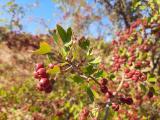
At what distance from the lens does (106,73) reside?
9.39 feet

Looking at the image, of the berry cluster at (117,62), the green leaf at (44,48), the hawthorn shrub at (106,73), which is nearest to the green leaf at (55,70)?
the hawthorn shrub at (106,73)

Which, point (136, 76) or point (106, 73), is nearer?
A: point (106, 73)

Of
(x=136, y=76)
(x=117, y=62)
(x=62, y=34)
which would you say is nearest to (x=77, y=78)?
(x=62, y=34)

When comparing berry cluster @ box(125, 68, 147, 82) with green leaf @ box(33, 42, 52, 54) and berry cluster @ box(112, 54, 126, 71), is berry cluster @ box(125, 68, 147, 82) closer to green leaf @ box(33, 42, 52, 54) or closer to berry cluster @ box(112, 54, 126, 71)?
berry cluster @ box(112, 54, 126, 71)

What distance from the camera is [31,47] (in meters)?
18.6

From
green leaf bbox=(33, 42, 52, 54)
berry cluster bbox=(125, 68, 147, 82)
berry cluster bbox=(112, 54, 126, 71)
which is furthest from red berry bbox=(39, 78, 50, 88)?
berry cluster bbox=(112, 54, 126, 71)

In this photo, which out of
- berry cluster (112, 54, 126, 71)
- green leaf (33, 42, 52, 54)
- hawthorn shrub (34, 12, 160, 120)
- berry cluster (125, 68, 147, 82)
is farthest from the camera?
berry cluster (112, 54, 126, 71)

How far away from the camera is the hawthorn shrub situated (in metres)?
2.45

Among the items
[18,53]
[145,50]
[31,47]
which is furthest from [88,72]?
[18,53]

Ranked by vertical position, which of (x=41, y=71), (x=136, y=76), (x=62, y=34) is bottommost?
(x=136, y=76)

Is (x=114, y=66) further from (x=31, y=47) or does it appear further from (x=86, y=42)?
(x=31, y=47)

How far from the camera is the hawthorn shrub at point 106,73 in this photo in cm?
245

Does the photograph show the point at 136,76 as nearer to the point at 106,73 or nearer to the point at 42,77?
the point at 106,73

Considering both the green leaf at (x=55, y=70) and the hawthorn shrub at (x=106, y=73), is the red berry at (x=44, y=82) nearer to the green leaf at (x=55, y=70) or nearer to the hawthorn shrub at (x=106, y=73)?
the hawthorn shrub at (x=106, y=73)
